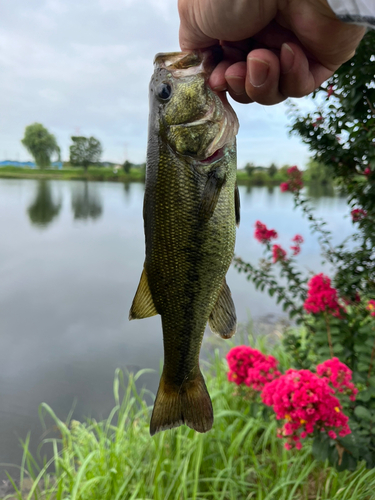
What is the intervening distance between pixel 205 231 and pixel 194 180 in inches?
6.8

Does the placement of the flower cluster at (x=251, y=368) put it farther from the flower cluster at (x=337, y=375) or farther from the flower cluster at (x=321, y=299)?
the flower cluster at (x=321, y=299)

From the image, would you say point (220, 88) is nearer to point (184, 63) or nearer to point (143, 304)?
point (184, 63)

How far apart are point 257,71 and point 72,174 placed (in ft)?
Result: 48.2

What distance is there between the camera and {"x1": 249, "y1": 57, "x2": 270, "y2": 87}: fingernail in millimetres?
1104

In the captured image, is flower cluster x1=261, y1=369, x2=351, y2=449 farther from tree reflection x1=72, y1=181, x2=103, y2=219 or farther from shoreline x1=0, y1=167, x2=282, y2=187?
shoreline x1=0, y1=167, x2=282, y2=187

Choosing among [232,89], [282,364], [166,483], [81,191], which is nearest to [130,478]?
[166,483]

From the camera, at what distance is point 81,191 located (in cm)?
1507

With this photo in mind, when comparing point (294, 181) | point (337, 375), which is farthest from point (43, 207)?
point (337, 375)

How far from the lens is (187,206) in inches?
42.8

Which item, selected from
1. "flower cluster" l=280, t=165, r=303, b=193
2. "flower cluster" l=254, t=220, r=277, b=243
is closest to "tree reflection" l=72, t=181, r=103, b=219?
"flower cluster" l=254, t=220, r=277, b=243

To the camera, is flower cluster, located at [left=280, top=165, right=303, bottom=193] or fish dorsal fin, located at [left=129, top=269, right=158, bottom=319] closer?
fish dorsal fin, located at [left=129, top=269, right=158, bottom=319]

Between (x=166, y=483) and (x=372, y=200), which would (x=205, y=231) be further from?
(x=166, y=483)

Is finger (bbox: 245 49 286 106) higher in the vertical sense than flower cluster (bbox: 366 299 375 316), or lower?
higher

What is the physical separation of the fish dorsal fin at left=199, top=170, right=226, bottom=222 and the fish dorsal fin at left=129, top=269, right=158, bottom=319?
33 centimetres
